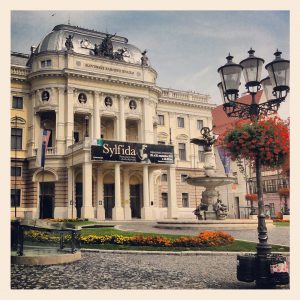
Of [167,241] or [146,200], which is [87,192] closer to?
[146,200]

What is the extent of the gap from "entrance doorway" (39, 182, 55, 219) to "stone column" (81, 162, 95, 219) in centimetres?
226

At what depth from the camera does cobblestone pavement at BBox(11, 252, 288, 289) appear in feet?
28.8

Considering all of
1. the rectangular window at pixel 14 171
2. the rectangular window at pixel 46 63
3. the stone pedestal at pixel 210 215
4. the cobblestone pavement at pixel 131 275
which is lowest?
the cobblestone pavement at pixel 131 275

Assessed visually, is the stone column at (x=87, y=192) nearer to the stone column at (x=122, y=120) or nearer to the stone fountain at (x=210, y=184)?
the stone column at (x=122, y=120)

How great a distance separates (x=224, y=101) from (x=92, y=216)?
2037 centimetres

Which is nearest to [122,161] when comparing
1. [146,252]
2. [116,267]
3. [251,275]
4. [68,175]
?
[68,175]

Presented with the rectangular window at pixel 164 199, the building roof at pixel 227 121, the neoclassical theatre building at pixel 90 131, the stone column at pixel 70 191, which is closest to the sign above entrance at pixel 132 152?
the neoclassical theatre building at pixel 90 131

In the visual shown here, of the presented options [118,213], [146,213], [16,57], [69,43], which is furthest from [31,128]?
[16,57]

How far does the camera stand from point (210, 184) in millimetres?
18750

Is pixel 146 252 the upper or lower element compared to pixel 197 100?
lower

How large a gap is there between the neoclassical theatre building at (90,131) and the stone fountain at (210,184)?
1013cm

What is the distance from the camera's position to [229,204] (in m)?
33.0

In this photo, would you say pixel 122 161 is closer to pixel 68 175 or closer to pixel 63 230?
pixel 68 175

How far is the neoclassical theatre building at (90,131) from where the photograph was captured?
28141 mm
